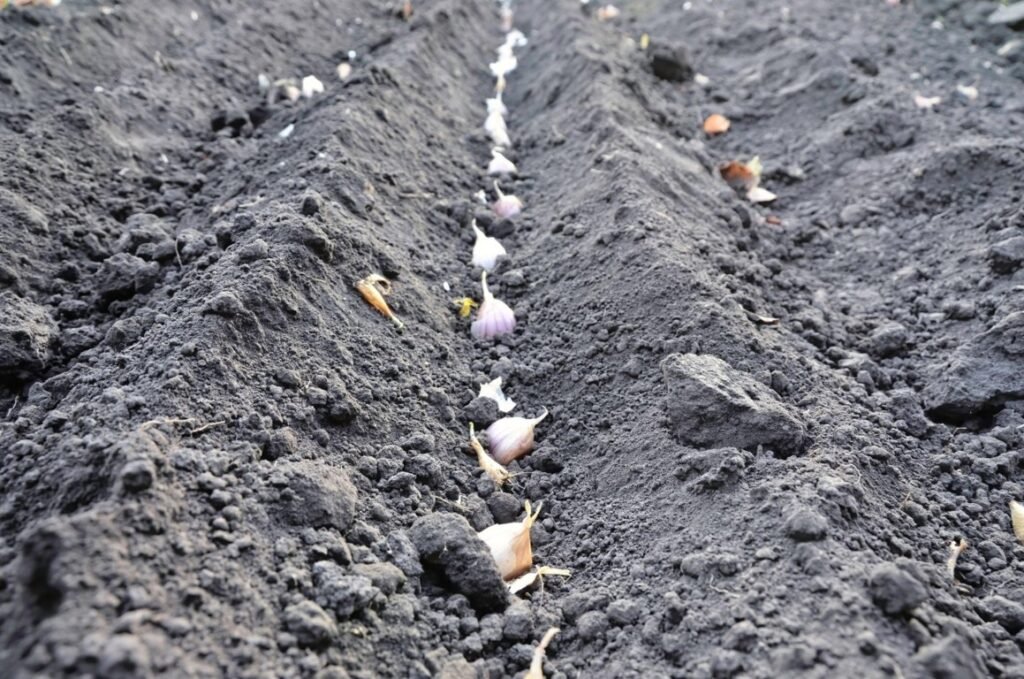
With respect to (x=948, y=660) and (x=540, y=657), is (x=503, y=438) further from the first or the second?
(x=948, y=660)

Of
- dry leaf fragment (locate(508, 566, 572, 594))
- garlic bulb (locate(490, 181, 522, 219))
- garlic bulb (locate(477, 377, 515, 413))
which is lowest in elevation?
dry leaf fragment (locate(508, 566, 572, 594))

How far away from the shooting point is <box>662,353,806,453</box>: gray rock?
2.42m

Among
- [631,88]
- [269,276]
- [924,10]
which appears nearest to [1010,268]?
[631,88]

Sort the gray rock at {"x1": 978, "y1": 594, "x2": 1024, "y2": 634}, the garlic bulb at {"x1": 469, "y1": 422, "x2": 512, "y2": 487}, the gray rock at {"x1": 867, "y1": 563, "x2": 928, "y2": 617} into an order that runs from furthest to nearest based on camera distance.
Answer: the garlic bulb at {"x1": 469, "y1": 422, "x2": 512, "y2": 487}, the gray rock at {"x1": 978, "y1": 594, "x2": 1024, "y2": 634}, the gray rock at {"x1": 867, "y1": 563, "x2": 928, "y2": 617}

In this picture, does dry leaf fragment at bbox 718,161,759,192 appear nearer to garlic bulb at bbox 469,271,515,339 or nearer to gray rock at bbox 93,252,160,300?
garlic bulb at bbox 469,271,515,339

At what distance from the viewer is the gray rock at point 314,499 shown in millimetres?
2047

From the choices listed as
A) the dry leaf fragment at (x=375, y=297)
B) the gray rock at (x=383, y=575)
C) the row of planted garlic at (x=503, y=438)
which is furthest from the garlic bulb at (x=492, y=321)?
the gray rock at (x=383, y=575)

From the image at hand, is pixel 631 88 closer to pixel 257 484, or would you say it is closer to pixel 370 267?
pixel 370 267

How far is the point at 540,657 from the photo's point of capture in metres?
2.00

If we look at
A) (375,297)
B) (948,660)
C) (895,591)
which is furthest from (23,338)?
(948,660)

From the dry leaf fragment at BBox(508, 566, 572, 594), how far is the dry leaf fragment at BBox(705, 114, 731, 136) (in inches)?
139

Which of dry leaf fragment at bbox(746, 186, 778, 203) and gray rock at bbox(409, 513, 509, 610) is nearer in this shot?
gray rock at bbox(409, 513, 509, 610)

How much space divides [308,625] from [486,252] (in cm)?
206

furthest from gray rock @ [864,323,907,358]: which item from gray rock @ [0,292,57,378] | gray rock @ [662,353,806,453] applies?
gray rock @ [0,292,57,378]
